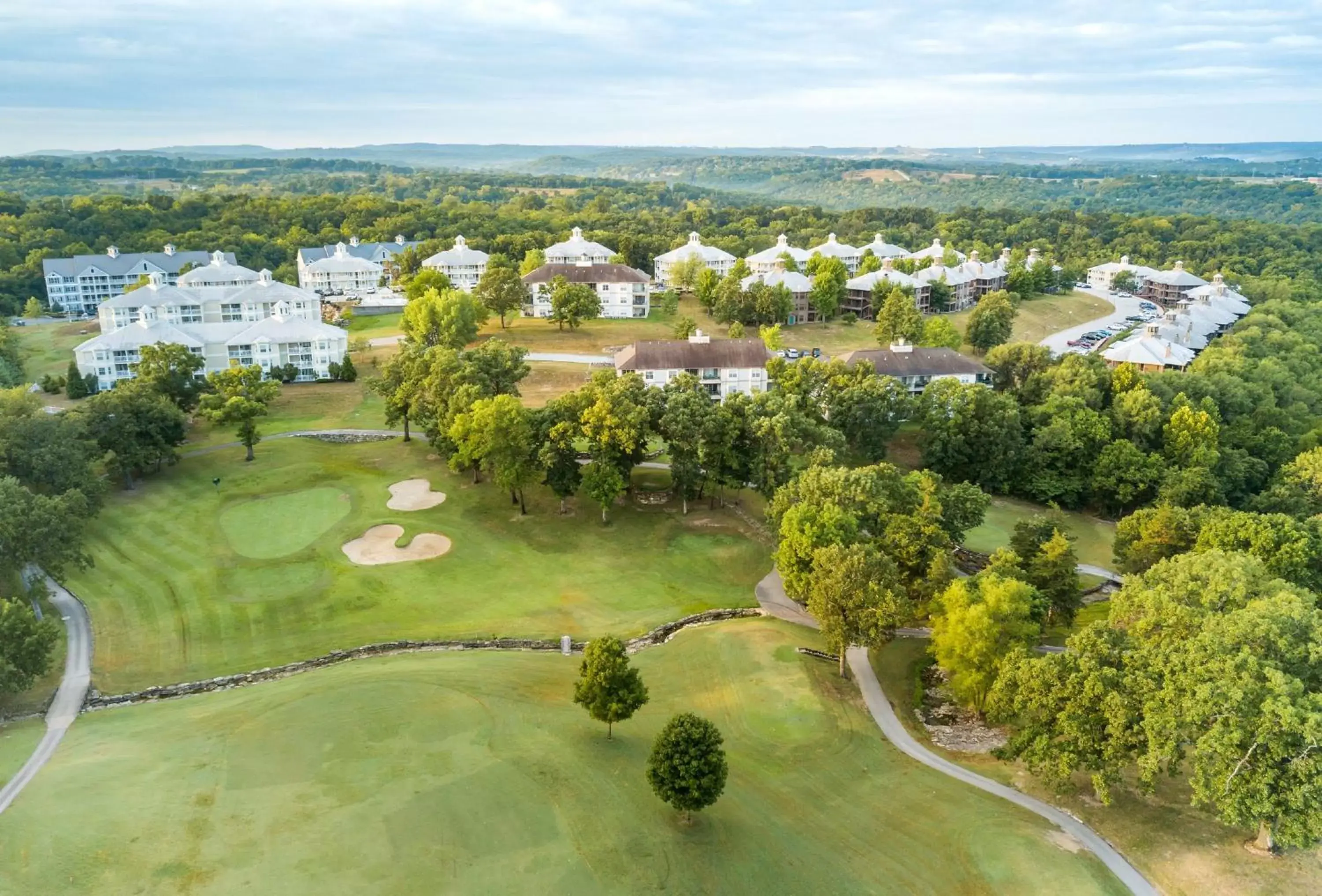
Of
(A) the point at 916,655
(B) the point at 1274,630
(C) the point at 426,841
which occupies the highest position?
(B) the point at 1274,630

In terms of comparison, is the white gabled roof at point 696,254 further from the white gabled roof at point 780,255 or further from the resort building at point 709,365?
the resort building at point 709,365

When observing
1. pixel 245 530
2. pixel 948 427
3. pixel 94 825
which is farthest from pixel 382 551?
pixel 948 427

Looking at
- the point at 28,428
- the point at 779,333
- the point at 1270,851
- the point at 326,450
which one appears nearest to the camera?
the point at 1270,851

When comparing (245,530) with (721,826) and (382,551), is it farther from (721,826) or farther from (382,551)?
(721,826)

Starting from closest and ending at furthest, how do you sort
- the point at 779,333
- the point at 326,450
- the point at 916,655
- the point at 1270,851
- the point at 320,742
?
1. the point at 1270,851
2. the point at 320,742
3. the point at 916,655
4. the point at 326,450
5. the point at 779,333

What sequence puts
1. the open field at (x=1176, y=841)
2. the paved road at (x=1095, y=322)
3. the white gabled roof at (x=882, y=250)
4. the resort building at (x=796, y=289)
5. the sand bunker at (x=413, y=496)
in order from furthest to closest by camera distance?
the white gabled roof at (x=882, y=250), the resort building at (x=796, y=289), the paved road at (x=1095, y=322), the sand bunker at (x=413, y=496), the open field at (x=1176, y=841)

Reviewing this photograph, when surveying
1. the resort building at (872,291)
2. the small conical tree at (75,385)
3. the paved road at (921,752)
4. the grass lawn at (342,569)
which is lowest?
the paved road at (921,752)

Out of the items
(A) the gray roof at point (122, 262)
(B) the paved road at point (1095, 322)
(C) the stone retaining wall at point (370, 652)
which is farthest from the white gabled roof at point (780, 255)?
(C) the stone retaining wall at point (370, 652)
